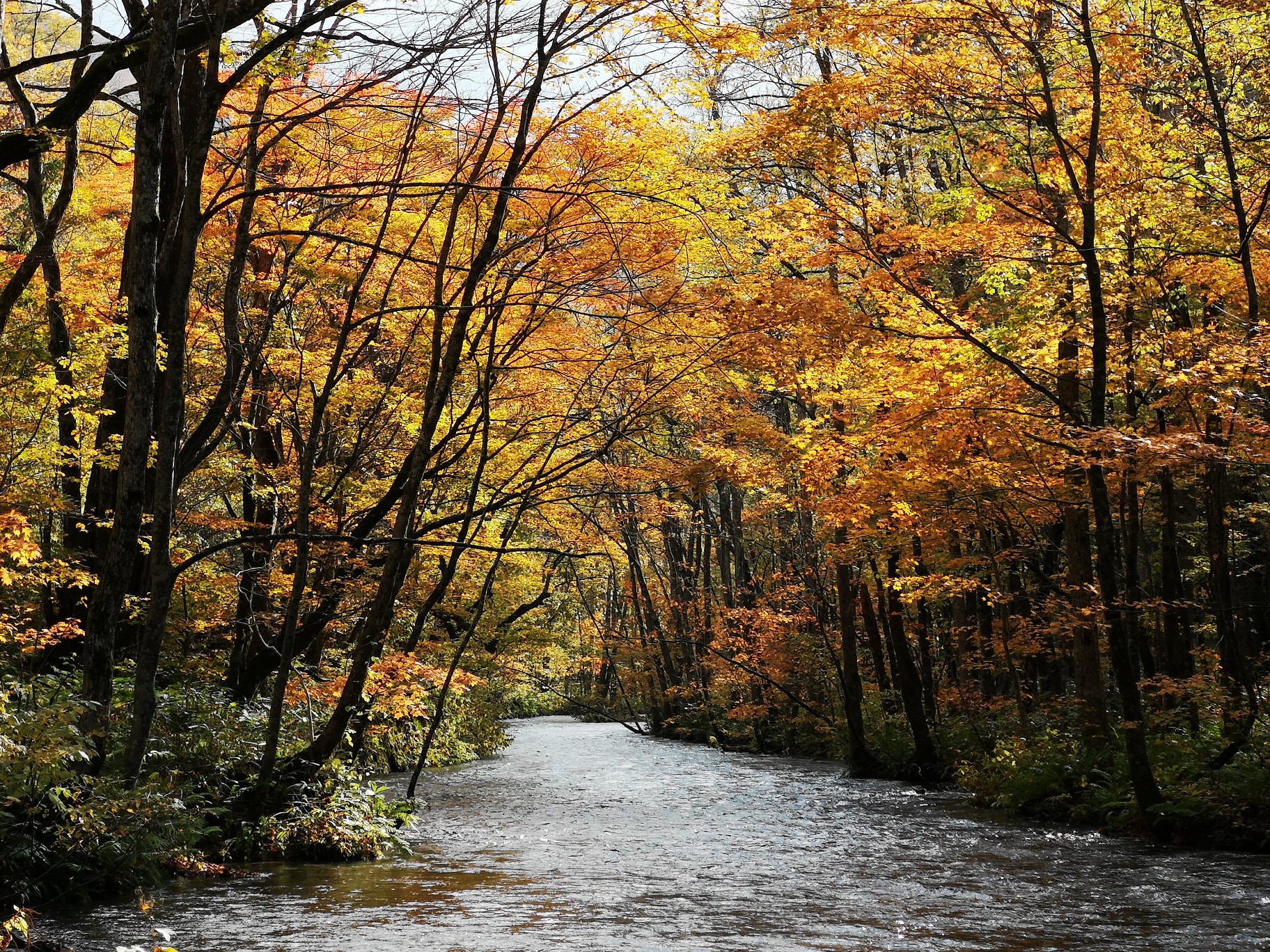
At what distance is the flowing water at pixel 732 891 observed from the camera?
22.6ft

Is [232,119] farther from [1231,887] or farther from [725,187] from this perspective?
[1231,887]

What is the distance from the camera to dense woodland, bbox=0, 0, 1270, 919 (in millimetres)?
7770

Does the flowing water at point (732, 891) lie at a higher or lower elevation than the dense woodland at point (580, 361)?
lower

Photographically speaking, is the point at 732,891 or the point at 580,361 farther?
the point at 580,361

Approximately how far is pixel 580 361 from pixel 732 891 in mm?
7159

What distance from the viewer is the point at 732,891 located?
28.6 feet

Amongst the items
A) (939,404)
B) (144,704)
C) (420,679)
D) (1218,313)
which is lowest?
(420,679)

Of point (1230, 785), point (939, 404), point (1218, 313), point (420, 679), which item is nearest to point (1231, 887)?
point (1230, 785)

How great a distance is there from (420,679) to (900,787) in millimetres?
8785

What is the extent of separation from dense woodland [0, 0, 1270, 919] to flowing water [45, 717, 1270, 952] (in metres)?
0.92

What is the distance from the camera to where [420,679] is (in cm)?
1316

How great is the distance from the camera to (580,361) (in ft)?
44.0

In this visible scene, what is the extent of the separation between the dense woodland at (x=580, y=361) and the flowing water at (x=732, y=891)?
3.01 feet

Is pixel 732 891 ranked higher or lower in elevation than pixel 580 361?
lower
